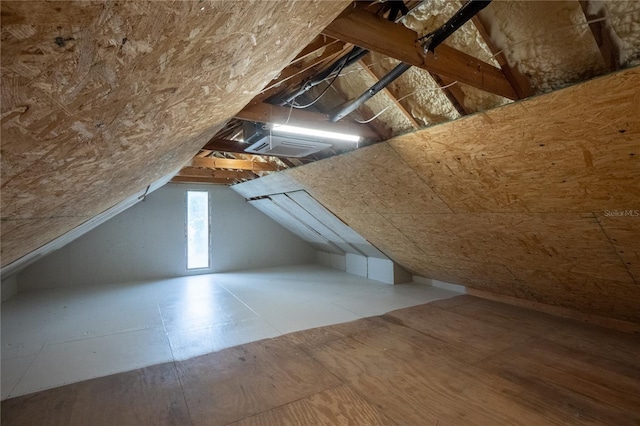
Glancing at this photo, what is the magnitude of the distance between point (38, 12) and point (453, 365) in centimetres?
292

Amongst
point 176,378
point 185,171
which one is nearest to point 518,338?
point 176,378

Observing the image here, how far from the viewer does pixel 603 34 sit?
1445 mm

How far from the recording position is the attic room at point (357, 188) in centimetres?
82

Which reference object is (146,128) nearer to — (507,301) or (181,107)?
(181,107)

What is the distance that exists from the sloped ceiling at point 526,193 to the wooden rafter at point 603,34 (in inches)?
3.2

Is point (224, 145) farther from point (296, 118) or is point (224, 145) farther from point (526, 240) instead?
point (526, 240)

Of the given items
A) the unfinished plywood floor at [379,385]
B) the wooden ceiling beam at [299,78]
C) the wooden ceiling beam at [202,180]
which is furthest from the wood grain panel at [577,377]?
the wooden ceiling beam at [202,180]

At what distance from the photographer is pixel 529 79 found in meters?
1.78

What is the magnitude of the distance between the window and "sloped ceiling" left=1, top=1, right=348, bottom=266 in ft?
17.0

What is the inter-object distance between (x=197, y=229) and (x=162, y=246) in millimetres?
772

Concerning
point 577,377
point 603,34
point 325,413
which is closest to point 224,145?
point 325,413

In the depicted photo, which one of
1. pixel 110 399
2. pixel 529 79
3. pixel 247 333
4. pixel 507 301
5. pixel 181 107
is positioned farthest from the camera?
pixel 507 301

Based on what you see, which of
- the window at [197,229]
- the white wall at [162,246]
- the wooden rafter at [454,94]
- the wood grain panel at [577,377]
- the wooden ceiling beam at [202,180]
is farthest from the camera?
the window at [197,229]

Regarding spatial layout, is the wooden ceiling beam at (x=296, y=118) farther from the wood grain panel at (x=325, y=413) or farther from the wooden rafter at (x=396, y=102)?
the wood grain panel at (x=325, y=413)
